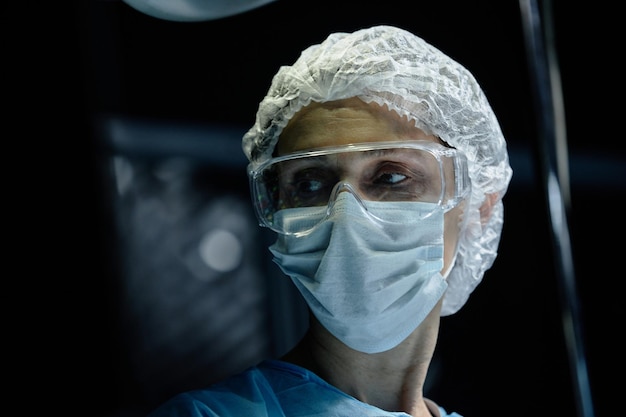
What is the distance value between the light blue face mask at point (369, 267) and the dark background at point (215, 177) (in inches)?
13.3

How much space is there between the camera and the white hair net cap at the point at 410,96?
1209 mm

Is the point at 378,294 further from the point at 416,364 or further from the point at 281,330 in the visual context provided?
the point at 281,330

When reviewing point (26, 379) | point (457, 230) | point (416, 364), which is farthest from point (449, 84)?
point (26, 379)

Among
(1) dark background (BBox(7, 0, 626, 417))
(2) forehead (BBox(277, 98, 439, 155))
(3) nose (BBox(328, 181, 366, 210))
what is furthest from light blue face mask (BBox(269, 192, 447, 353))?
(1) dark background (BBox(7, 0, 626, 417))

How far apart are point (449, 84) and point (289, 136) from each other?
1.04 ft

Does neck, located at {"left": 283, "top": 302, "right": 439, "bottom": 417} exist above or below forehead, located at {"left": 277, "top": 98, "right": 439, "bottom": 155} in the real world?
below

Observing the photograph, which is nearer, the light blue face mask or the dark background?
the dark background

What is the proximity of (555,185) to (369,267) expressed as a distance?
1.75 ft

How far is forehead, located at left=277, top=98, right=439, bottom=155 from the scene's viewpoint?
3.93 ft

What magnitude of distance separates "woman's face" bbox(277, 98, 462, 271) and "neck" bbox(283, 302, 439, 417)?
21cm

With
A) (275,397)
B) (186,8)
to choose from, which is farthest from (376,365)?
(186,8)

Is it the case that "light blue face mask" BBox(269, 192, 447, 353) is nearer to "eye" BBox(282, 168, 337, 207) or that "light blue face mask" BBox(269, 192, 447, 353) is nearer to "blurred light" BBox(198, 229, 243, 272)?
"eye" BBox(282, 168, 337, 207)

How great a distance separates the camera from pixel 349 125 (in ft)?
3.95

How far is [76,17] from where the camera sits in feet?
2.59
